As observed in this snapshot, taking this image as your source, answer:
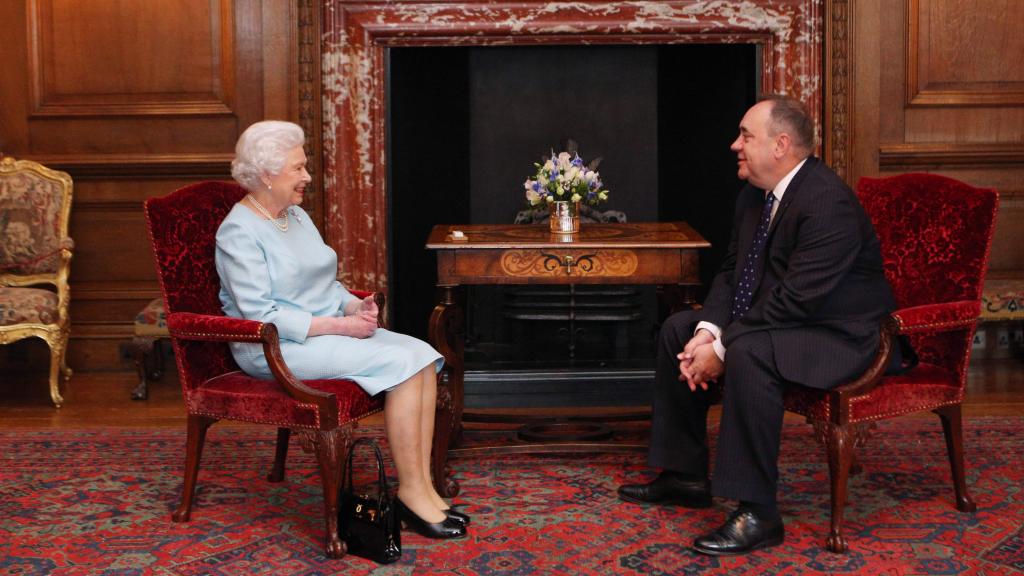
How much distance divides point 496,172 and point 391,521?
326 centimetres

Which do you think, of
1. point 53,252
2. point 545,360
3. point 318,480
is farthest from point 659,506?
point 53,252

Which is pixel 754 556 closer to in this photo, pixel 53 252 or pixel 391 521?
pixel 391 521

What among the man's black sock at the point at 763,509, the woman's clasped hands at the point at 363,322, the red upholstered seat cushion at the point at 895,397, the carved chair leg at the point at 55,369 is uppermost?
the woman's clasped hands at the point at 363,322

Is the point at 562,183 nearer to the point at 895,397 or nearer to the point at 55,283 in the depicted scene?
the point at 895,397

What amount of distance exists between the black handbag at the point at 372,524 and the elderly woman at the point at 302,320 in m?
0.19

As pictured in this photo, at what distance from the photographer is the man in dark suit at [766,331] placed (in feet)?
10.7

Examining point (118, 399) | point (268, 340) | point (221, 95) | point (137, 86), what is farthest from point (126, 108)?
point (268, 340)

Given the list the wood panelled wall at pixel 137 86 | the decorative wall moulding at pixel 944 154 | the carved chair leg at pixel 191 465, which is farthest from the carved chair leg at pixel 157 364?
the decorative wall moulding at pixel 944 154

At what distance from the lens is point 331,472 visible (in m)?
3.28

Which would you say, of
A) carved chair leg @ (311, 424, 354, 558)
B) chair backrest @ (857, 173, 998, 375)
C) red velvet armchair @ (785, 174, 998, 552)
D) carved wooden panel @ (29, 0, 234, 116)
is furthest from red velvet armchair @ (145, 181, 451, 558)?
carved wooden panel @ (29, 0, 234, 116)

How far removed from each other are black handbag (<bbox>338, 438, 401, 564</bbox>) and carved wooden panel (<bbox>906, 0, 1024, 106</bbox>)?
369 centimetres

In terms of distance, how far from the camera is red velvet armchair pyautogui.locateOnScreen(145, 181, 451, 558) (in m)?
3.28

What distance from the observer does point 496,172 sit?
20.3 ft

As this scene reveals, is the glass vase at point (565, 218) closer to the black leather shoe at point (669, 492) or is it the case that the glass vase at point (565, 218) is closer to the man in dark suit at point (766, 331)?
the man in dark suit at point (766, 331)
